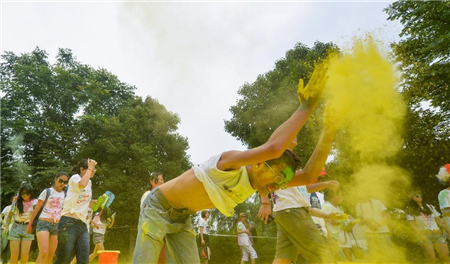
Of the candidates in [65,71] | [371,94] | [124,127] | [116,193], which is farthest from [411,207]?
[65,71]

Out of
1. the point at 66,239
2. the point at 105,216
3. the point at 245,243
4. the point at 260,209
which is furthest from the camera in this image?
the point at 245,243

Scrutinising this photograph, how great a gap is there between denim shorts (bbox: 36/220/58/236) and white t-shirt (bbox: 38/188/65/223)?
9 centimetres

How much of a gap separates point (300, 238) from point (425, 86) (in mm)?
11346

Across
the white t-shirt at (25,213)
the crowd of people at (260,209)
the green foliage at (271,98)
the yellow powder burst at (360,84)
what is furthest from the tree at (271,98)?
the white t-shirt at (25,213)

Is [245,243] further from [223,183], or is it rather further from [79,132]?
[79,132]

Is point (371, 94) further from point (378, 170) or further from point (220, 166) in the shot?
point (378, 170)

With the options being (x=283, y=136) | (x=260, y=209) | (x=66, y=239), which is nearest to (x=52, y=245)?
(x=66, y=239)

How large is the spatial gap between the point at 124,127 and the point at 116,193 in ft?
16.4

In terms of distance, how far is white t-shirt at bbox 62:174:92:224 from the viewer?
5.88 metres

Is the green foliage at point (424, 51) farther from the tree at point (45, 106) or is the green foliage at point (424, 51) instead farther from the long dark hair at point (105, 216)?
the tree at point (45, 106)

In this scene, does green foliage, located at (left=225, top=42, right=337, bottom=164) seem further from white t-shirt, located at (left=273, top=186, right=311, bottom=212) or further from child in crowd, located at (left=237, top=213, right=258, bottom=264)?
white t-shirt, located at (left=273, top=186, right=311, bottom=212)

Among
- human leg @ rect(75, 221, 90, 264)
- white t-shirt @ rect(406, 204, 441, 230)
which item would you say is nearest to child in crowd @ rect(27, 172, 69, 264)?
human leg @ rect(75, 221, 90, 264)

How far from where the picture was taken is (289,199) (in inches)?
191

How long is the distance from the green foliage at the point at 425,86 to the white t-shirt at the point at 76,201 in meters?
11.3
